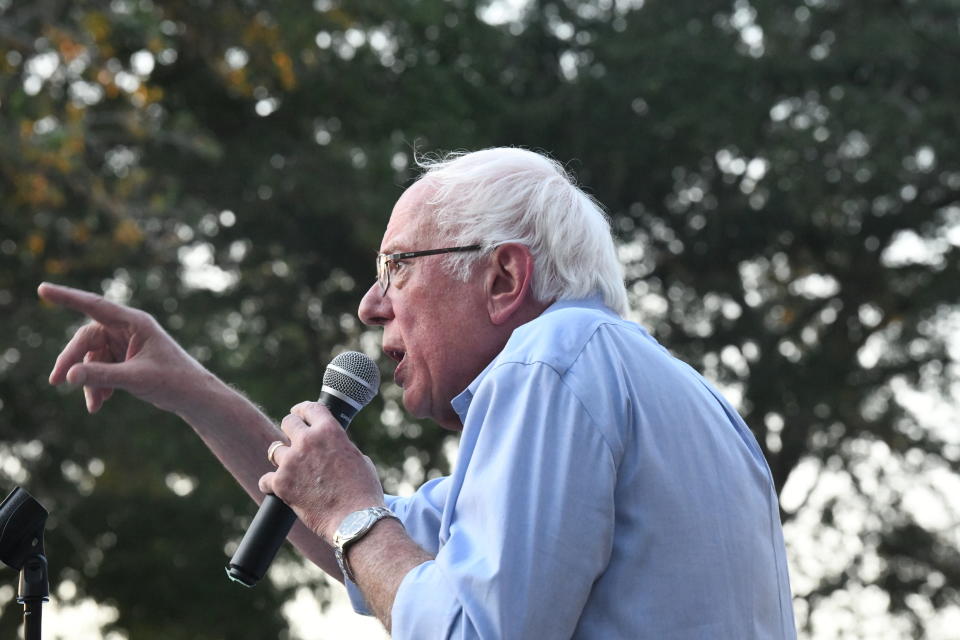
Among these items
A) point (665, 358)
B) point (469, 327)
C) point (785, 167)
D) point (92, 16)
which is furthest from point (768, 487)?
point (785, 167)

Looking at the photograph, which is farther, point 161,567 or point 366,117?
point 161,567

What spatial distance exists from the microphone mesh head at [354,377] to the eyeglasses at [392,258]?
198 mm

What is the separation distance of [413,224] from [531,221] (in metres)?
0.24

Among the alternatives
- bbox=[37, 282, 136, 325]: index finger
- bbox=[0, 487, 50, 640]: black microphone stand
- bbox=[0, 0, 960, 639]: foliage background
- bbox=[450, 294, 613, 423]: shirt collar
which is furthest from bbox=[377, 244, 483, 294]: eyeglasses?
bbox=[0, 0, 960, 639]: foliage background

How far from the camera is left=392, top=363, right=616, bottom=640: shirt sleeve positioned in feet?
6.04

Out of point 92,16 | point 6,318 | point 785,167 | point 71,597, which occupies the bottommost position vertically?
point 71,597

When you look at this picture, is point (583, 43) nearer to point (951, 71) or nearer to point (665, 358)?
point (951, 71)

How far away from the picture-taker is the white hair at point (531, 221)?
2.33 meters

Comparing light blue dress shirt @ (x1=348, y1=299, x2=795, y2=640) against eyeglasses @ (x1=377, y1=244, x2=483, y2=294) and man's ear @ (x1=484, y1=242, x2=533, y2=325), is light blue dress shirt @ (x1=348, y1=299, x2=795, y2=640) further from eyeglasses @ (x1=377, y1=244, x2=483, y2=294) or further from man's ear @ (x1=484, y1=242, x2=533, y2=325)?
eyeglasses @ (x1=377, y1=244, x2=483, y2=294)

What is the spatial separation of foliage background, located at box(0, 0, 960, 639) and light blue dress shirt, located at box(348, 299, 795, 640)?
401 inches

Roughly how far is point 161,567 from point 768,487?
1358 cm

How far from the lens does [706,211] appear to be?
1652 centimetres

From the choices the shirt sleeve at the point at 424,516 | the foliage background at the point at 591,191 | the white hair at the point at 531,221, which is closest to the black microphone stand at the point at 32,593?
the shirt sleeve at the point at 424,516

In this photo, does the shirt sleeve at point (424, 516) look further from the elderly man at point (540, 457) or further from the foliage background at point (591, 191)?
the foliage background at point (591, 191)
